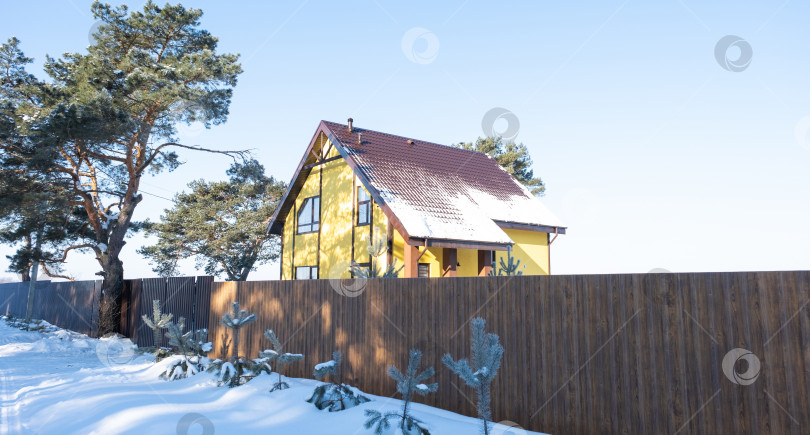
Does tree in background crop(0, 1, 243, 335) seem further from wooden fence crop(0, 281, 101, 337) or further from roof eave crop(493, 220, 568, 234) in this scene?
roof eave crop(493, 220, 568, 234)

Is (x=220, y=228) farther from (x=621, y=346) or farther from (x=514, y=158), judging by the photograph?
(x=621, y=346)

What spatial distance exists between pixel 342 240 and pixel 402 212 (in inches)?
142

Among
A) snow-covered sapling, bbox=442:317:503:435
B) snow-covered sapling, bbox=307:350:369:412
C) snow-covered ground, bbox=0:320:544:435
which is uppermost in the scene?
snow-covered sapling, bbox=442:317:503:435

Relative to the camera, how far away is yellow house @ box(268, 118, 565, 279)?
1543 cm

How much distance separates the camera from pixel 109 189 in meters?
20.6

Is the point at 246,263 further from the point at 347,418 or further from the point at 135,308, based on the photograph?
the point at 347,418

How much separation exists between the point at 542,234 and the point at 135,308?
1489cm

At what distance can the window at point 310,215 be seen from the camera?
758 inches

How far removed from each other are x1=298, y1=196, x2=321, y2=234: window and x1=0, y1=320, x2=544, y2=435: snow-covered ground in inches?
353

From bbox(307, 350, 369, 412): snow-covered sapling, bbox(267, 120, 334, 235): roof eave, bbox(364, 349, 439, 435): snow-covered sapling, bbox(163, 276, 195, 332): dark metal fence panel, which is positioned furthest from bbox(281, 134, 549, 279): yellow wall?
bbox(364, 349, 439, 435): snow-covered sapling

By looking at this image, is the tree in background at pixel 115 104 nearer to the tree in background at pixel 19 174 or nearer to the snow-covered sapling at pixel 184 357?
the tree in background at pixel 19 174

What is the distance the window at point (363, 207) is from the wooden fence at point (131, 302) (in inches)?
218

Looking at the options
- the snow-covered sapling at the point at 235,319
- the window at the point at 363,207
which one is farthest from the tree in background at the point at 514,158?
the snow-covered sapling at the point at 235,319

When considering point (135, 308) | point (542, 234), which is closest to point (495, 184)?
point (542, 234)
